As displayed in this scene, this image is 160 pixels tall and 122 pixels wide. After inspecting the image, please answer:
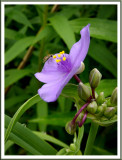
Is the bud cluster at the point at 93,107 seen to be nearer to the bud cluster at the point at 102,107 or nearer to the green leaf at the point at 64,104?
the bud cluster at the point at 102,107

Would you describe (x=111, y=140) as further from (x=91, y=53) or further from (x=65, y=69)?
(x=65, y=69)

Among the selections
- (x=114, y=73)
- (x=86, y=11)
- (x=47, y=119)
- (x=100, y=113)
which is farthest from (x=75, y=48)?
(x=86, y=11)

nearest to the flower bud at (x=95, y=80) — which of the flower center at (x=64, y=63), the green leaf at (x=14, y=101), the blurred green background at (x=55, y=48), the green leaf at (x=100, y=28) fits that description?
the flower center at (x=64, y=63)

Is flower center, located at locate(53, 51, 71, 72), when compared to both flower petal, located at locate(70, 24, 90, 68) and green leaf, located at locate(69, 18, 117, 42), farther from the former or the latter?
green leaf, located at locate(69, 18, 117, 42)

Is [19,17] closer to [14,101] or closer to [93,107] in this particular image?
[14,101]

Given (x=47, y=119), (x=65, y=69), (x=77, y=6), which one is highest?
(x=77, y=6)

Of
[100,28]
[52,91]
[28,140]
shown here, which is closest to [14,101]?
[100,28]
